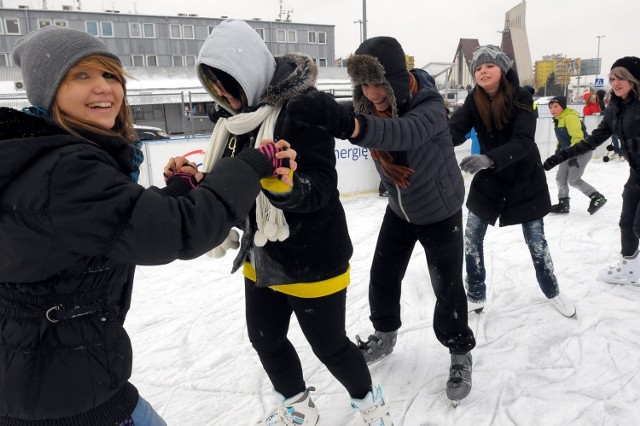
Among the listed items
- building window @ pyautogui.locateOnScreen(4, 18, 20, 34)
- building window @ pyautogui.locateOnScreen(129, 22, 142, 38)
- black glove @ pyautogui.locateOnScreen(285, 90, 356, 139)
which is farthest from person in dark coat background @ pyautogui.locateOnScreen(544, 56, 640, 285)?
building window @ pyautogui.locateOnScreen(4, 18, 20, 34)

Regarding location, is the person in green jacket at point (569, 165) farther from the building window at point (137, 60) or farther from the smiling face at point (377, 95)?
the building window at point (137, 60)

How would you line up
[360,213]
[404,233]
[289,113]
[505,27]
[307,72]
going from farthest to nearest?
[505,27] → [360,213] → [404,233] → [307,72] → [289,113]

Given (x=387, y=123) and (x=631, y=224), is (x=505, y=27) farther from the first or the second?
(x=387, y=123)

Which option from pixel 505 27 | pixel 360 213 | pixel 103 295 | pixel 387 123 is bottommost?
pixel 360 213

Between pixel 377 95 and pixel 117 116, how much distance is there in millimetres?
1232

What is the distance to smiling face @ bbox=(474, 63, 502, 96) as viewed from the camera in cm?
282

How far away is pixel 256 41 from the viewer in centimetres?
171

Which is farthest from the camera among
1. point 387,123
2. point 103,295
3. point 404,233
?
point 404,233

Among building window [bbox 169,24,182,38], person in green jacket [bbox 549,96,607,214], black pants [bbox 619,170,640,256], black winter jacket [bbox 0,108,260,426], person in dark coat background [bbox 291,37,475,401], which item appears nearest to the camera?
black winter jacket [bbox 0,108,260,426]

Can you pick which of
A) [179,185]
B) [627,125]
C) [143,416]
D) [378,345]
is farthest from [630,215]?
[143,416]

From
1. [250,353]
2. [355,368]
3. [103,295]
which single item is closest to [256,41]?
[103,295]

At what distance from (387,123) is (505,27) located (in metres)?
22.9

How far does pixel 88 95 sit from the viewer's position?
1179mm

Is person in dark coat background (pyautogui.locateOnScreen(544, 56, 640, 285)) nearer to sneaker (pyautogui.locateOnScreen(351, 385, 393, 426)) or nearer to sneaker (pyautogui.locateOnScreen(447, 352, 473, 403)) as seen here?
sneaker (pyautogui.locateOnScreen(447, 352, 473, 403))
